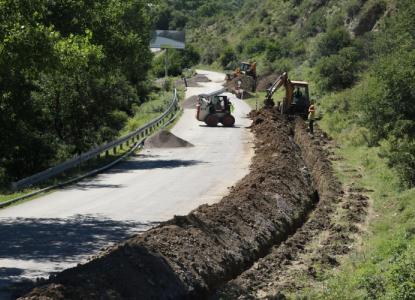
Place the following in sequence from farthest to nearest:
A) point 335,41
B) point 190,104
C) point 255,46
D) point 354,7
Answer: point 255,46 → point 354,7 → point 335,41 → point 190,104

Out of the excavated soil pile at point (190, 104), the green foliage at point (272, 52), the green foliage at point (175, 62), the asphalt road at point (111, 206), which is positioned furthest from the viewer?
the green foliage at point (175, 62)

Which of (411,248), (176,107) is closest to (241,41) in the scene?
(176,107)

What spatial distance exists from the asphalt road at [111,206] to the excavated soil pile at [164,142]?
0.82 m

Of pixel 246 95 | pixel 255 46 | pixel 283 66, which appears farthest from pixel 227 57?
pixel 246 95

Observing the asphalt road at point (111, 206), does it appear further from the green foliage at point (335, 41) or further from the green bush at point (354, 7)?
the green bush at point (354, 7)

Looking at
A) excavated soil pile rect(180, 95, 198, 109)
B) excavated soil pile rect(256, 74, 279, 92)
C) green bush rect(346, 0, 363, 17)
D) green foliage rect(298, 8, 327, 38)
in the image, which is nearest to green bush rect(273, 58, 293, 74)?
excavated soil pile rect(256, 74, 279, 92)

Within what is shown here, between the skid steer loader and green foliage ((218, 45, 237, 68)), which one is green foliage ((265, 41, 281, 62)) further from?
the skid steer loader

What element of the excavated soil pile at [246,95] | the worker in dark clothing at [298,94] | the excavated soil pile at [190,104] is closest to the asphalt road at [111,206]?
A: the worker in dark clothing at [298,94]

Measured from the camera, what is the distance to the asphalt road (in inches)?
424

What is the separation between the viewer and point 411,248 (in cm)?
1105

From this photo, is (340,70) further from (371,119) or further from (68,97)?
(68,97)

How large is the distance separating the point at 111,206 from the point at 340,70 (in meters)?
29.1

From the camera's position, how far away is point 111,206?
1571 centimetres

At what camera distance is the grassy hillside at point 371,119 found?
9688 mm
